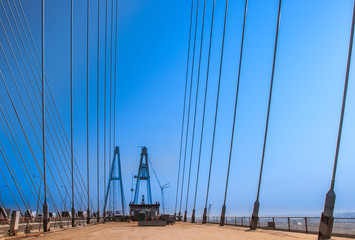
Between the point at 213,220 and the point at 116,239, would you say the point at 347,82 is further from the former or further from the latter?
the point at 213,220

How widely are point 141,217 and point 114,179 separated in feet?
150

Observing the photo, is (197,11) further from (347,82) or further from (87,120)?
(347,82)

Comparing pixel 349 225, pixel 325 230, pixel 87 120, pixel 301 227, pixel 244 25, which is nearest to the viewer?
pixel 325 230

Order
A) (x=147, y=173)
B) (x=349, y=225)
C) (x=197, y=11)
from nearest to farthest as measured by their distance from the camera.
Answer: (x=349, y=225)
(x=197, y=11)
(x=147, y=173)

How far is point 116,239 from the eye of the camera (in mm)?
11938

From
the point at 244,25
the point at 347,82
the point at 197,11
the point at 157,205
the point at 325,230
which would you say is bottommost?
the point at 157,205

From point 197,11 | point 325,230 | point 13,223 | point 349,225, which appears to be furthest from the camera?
point 197,11

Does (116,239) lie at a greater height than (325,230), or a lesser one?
lesser

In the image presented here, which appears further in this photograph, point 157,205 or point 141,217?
point 157,205

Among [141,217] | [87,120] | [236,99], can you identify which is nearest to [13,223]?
[87,120]

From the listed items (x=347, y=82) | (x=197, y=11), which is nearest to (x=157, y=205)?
(x=197, y=11)

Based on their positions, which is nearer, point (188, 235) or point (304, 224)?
point (188, 235)

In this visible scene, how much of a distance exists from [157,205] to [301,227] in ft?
211

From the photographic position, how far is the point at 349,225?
13.7 m
